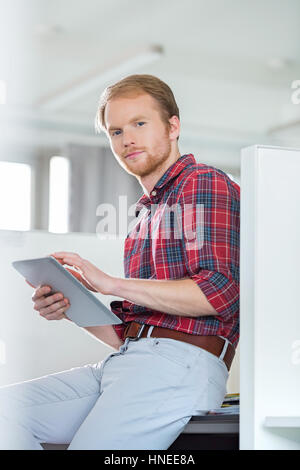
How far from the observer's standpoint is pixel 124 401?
1.07 m

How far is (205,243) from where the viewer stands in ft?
3.61

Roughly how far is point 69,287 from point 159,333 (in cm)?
16

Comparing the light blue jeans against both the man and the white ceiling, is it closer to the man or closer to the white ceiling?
the man

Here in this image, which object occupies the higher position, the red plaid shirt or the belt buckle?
the red plaid shirt

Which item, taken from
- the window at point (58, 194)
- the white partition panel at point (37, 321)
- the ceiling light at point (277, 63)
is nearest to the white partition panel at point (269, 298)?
the white partition panel at point (37, 321)

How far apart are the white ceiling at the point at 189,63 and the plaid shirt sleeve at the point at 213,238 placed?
1.39 m

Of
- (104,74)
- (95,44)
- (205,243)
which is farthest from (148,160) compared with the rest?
(95,44)

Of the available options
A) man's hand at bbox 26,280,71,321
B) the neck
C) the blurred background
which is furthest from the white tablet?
the blurred background

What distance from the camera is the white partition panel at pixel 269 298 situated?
1.01 meters

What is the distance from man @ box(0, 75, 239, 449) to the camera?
1067 millimetres

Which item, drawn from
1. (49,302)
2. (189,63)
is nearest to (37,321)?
(49,302)

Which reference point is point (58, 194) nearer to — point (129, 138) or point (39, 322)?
point (39, 322)

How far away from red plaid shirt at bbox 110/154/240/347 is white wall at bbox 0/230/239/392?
0.48 meters
